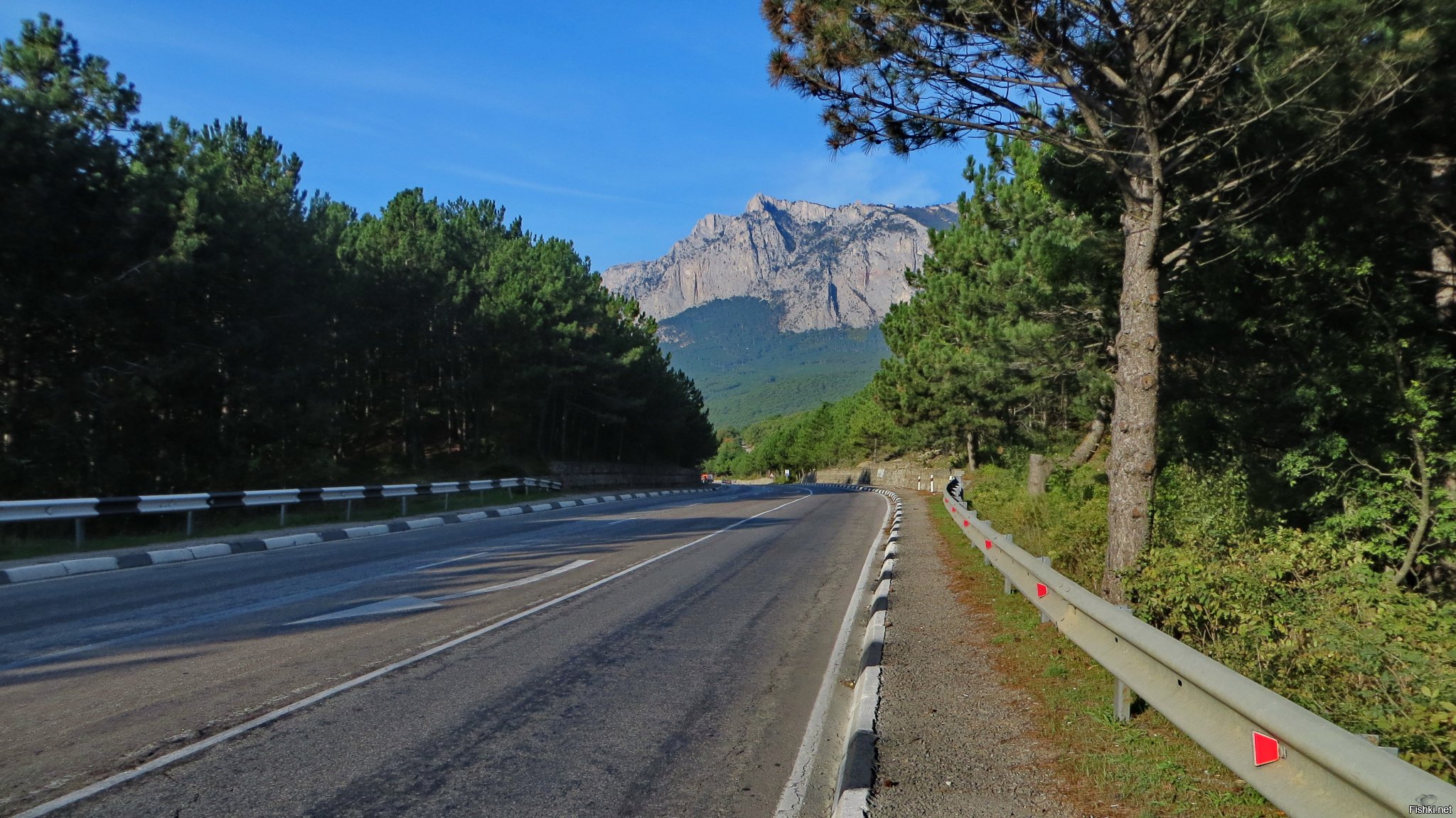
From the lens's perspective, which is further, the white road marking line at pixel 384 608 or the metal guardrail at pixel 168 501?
the metal guardrail at pixel 168 501

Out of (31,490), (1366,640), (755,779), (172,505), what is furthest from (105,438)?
(1366,640)

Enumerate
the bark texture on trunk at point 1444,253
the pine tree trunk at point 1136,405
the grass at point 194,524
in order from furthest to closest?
the grass at point 194,524
the bark texture on trunk at point 1444,253
the pine tree trunk at point 1136,405

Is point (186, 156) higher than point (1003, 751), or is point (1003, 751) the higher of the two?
point (186, 156)

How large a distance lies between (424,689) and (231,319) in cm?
2539

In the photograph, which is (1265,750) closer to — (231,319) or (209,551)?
(209,551)

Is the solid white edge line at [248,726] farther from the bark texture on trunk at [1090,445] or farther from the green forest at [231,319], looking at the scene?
the green forest at [231,319]

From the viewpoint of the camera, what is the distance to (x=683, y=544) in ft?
53.7

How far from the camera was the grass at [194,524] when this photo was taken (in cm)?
1529

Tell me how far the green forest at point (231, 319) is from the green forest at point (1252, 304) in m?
20.2

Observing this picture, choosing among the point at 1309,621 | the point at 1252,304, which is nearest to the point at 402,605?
the point at 1309,621

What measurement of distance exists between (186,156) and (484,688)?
27954mm

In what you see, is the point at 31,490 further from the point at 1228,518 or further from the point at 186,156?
the point at 1228,518

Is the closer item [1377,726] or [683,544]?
[1377,726]

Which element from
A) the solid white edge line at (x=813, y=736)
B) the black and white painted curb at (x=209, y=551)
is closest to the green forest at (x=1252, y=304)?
the solid white edge line at (x=813, y=736)
